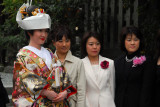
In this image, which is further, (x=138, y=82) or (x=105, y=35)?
(x=105, y=35)

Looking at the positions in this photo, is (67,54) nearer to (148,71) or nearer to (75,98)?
(75,98)

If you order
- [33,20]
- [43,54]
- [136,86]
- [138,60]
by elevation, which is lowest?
[136,86]

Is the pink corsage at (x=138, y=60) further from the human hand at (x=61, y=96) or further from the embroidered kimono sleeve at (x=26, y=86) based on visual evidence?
the embroidered kimono sleeve at (x=26, y=86)

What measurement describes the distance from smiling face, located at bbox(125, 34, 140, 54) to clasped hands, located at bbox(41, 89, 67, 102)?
115 cm

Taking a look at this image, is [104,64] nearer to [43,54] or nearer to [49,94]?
[43,54]

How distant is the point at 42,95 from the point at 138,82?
1339 mm

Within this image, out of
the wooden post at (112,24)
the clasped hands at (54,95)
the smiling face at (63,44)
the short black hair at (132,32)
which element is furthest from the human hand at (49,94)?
the wooden post at (112,24)

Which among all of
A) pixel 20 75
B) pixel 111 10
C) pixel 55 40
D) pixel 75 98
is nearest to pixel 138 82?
pixel 75 98

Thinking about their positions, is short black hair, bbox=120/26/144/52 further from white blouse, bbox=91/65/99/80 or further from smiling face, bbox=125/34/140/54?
white blouse, bbox=91/65/99/80

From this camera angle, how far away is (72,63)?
3.57 metres

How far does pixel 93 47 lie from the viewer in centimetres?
368

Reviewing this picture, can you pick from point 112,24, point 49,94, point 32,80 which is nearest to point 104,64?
point 49,94

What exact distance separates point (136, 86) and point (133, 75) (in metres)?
0.16

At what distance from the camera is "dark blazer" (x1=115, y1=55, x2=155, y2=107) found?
3.24 metres
